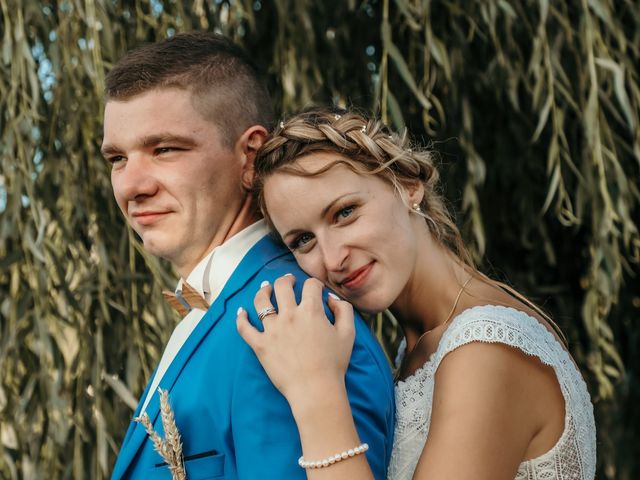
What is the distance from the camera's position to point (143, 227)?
1.65 m

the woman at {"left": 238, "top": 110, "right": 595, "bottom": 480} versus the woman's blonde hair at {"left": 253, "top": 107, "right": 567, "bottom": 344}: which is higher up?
the woman's blonde hair at {"left": 253, "top": 107, "right": 567, "bottom": 344}

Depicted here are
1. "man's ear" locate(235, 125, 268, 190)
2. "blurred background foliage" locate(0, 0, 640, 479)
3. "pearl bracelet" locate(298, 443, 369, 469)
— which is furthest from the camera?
"blurred background foliage" locate(0, 0, 640, 479)

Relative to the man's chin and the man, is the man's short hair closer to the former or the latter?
the man

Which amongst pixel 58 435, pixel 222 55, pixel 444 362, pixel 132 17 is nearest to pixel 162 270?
pixel 58 435

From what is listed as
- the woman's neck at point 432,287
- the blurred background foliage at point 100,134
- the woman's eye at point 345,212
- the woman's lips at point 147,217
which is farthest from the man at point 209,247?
the blurred background foliage at point 100,134

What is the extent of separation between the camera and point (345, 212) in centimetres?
167

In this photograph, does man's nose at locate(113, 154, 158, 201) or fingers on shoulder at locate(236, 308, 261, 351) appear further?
man's nose at locate(113, 154, 158, 201)

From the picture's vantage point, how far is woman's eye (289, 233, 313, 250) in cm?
168

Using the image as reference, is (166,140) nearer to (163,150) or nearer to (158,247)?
(163,150)

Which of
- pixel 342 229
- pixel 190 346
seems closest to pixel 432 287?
pixel 342 229

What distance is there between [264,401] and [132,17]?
1.55 metres

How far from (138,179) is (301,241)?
0.28m

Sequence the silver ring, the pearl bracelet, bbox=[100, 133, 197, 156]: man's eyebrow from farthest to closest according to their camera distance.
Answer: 1. bbox=[100, 133, 197, 156]: man's eyebrow
2. the silver ring
3. the pearl bracelet

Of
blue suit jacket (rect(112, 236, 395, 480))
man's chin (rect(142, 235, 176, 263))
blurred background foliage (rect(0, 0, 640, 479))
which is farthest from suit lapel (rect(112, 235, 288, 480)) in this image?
blurred background foliage (rect(0, 0, 640, 479))
